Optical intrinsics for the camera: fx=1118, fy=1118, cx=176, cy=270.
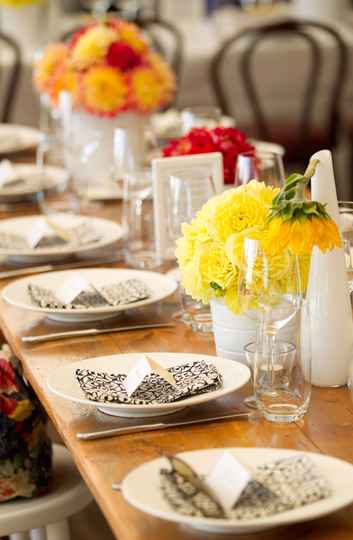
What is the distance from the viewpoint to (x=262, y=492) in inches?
41.6

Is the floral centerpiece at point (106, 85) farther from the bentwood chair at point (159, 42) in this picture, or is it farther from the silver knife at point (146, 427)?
the bentwood chair at point (159, 42)

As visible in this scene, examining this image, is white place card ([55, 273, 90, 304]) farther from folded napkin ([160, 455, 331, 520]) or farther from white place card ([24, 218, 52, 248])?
folded napkin ([160, 455, 331, 520])

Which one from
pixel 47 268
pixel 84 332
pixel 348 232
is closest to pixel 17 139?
pixel 47 268

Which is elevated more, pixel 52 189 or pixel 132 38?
pixel 132 38

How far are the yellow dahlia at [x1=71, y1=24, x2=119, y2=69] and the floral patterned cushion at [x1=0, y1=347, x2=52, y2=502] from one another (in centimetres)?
111

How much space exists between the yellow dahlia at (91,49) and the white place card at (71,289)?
0.94 metres

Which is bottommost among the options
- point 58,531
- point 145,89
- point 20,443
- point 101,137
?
point 58,531

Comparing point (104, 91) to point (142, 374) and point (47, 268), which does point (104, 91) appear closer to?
point (47, 268)

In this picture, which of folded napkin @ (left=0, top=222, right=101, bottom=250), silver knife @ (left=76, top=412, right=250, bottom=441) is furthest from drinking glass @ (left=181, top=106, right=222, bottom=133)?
silver knife @ (left=76, top=412, right=250, bottom=441)

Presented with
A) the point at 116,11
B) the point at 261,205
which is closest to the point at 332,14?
the point at 116,11

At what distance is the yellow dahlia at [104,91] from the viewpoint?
2541mm

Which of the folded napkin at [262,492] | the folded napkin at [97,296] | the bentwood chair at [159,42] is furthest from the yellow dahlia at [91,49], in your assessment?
the folded napkin at [262,492]

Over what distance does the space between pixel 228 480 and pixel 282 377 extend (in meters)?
0.29

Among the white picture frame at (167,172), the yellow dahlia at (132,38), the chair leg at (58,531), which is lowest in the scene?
the chair leg at (58,531)
